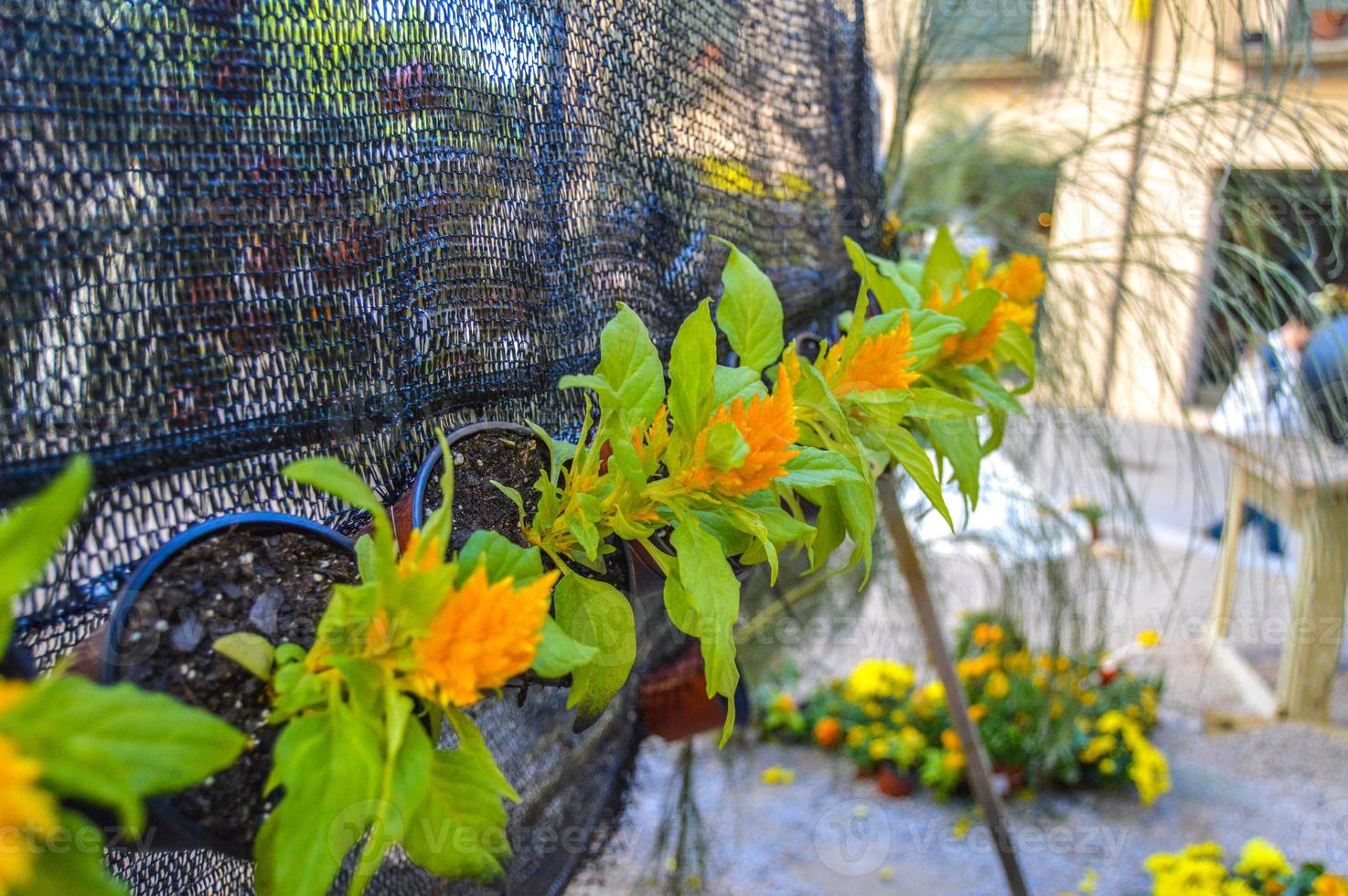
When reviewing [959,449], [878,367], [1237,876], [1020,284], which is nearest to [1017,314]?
[1020,284]

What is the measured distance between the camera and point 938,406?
1.79 feet

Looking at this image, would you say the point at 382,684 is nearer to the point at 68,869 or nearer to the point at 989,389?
the point at 68,869

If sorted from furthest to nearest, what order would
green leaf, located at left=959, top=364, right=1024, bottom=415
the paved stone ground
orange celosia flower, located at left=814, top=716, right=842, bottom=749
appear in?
orange celosia flower, located at left=814, top=716, right=842, bottom=749 < the paved stone ground < green leaf, located at left=959, top=364, right=1024, bottom=415

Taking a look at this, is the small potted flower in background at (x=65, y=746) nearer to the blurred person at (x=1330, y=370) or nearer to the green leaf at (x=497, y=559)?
the green leaf at (x=497, y=559)

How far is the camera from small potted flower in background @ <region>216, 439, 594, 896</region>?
11.1 inches

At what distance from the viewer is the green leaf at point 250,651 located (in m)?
0.32

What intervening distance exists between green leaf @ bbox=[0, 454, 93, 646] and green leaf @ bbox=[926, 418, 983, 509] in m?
0.48

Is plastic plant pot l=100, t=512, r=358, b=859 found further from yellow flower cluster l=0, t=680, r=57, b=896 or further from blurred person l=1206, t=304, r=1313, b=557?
blurred person l=1206, t=304, r=1313, b=557

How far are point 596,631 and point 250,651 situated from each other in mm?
130

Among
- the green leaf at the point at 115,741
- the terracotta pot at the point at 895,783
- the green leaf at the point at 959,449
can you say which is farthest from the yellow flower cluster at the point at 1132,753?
the green leaf at the point at 115,741

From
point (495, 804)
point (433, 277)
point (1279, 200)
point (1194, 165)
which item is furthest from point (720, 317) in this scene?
→ point (1279, 200)

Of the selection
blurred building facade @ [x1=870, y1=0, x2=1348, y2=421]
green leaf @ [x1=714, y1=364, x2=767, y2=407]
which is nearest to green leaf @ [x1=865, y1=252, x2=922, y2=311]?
green leaf @ [x1=714, y1=364, x2=767, y2=407]

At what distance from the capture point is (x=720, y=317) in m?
0.49

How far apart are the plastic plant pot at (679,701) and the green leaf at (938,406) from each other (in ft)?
1.21
